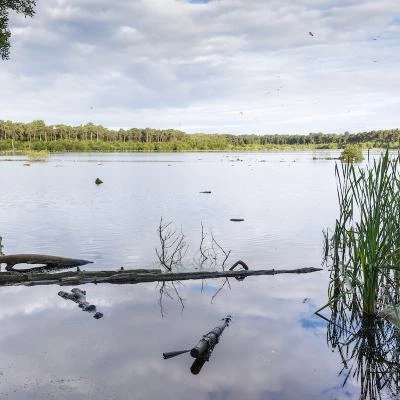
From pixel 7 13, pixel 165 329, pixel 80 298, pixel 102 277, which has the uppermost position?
pixel 7 13

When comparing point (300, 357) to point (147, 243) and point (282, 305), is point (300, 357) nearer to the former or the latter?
point (282, 305)

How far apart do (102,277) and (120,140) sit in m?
165

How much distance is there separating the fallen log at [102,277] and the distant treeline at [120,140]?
131125 millimetres

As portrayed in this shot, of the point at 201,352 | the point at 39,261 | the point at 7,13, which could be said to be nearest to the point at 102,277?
the point at 39,261

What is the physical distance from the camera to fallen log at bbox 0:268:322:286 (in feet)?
34.4

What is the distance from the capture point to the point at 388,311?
8.47 metres

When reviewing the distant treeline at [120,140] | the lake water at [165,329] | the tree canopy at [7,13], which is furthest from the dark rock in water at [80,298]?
the distant treeline at [120,140]

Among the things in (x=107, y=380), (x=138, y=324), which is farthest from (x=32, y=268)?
(x=107, y=380)

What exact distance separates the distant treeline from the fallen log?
13112 centimetres

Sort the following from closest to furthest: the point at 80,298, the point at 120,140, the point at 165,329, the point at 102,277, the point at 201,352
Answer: the point at 201,352, the point at 165,329, the point at 80,298, the point at 102,277, the point at 120,140

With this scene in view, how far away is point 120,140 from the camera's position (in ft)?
565

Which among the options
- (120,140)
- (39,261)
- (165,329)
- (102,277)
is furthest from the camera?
(120,140)

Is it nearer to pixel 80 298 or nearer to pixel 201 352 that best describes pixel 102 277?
pixel 80 298

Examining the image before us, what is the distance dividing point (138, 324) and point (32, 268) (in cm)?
472
